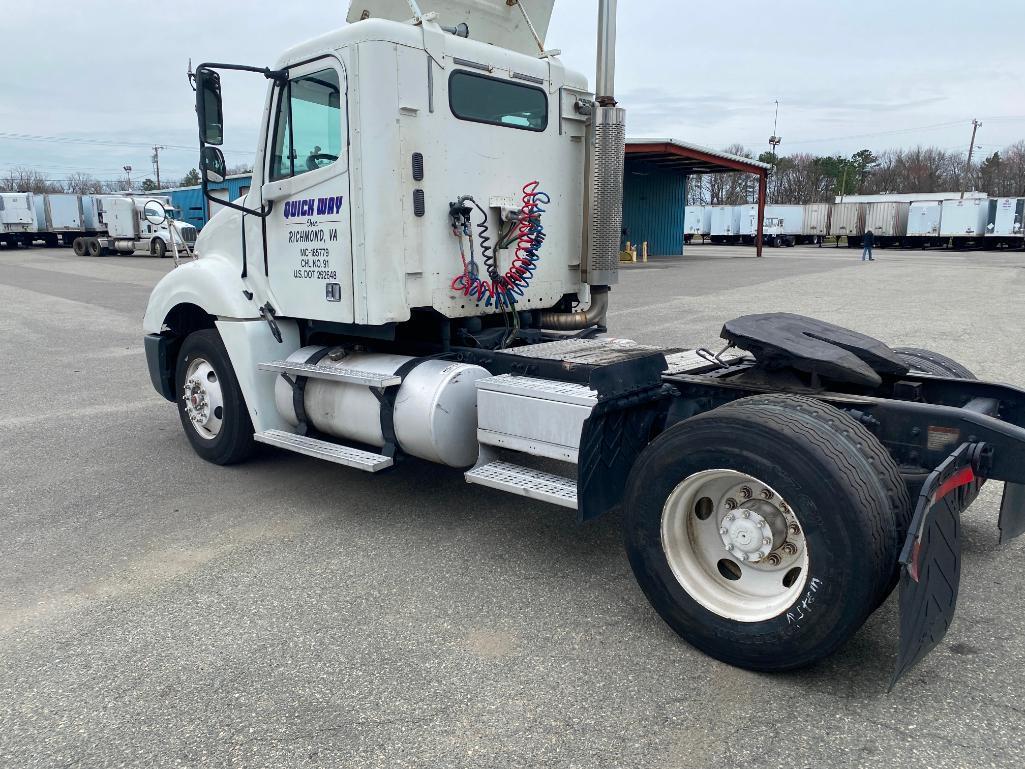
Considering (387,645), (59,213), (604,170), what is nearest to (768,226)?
(59,213)

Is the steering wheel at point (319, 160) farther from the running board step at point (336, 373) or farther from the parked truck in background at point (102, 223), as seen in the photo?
the parked truck in background at point (102, 223)

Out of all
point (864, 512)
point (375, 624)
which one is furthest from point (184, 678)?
point (864, 512)

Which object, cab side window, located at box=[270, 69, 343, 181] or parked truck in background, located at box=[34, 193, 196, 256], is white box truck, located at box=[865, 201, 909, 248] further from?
cab side window, located at box=[270, 69, 343, 181]

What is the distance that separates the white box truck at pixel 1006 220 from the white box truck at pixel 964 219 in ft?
1.13

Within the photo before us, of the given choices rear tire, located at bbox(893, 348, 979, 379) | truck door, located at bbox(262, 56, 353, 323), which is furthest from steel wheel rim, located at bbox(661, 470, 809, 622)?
truck door, located at bbox(262, 56, 353, 323)

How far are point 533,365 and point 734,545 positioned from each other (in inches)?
65.1

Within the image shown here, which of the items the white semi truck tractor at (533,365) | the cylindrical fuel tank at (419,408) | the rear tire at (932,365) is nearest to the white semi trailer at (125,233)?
the white semi truck tractor at (533,365)

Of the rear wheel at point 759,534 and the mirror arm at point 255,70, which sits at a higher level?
the mirror arm at point 255,70

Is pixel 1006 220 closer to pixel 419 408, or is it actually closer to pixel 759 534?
pixel 419 408

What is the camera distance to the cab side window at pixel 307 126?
4.71 m

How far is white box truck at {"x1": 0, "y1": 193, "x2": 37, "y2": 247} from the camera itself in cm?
4418

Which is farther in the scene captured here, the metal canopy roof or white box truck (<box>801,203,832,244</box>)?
white box truck (<box>801,203,832,244</box>)

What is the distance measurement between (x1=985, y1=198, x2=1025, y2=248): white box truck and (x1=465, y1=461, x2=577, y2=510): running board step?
50.9 meters

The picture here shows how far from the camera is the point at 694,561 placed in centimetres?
335
